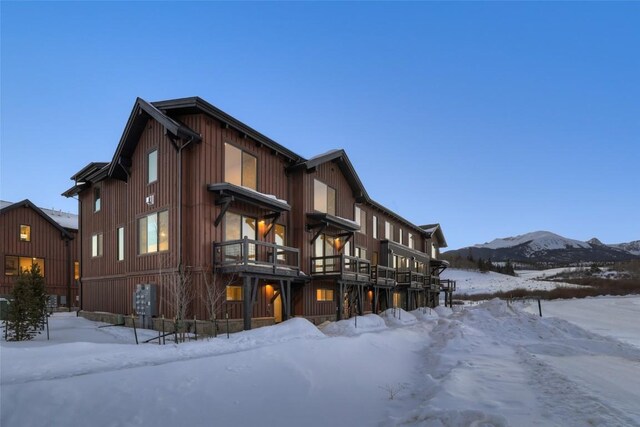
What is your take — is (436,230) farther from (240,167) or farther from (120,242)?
(120,242)

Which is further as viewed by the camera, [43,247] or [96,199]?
[43,247]

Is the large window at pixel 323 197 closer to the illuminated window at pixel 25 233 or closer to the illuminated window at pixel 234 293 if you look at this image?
the illuminated window at pixel 234 293

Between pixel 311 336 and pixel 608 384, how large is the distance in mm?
Result: 8431

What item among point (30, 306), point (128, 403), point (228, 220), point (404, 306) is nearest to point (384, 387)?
point (128, 403)

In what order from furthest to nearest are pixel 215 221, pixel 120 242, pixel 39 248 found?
pixel 39 248 → pixel 120 242 → pixel 215 221

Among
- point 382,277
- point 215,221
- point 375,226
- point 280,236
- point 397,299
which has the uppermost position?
point 375,226

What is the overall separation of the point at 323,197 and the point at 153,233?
912 cm

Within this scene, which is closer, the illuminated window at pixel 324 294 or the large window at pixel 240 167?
the large window at pixel 240 167

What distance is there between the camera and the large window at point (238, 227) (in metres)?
17.7

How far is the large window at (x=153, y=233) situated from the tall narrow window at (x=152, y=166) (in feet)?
5.11

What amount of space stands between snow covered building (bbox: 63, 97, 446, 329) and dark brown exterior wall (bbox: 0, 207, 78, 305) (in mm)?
5691

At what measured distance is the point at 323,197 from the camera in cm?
2369

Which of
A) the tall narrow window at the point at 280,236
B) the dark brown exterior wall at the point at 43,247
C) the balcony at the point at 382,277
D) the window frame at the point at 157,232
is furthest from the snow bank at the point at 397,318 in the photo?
the dark brown exterior wall at the point at 43,247

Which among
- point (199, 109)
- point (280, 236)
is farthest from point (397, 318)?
point (199, 109)
